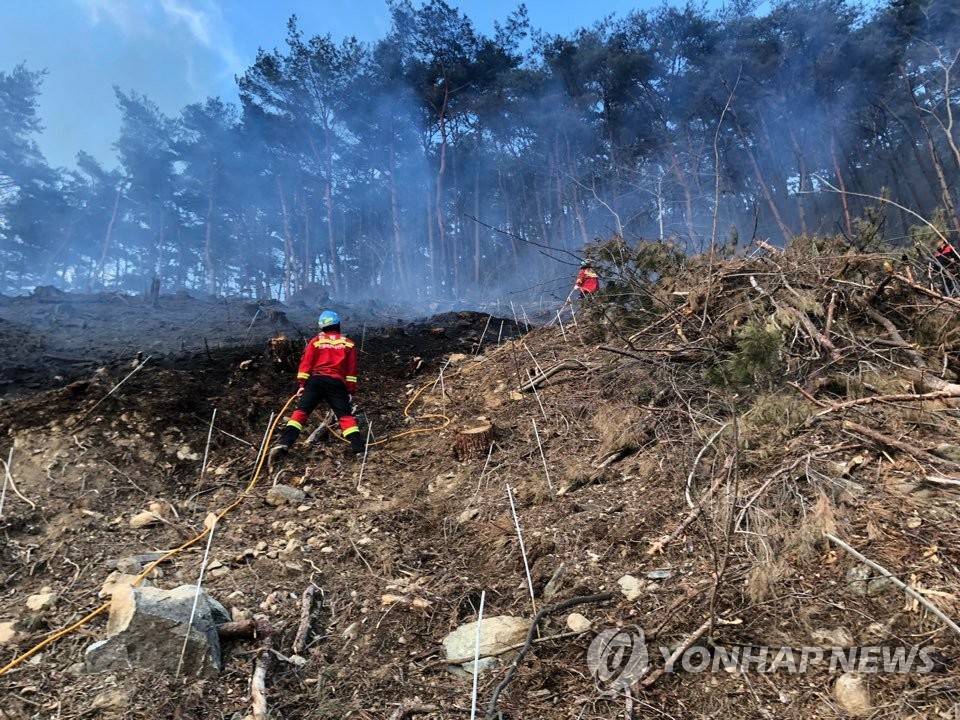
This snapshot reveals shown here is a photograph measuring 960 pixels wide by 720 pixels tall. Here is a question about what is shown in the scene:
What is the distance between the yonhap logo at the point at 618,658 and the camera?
2.62 meters

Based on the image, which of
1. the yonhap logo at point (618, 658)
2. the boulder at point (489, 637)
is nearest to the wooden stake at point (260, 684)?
the boulder at point (489, 637)

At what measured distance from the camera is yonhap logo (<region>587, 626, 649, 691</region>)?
2.62 metres

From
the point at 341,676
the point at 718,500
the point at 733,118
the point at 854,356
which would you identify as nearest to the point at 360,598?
the point at 341,676

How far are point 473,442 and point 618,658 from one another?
2.73m

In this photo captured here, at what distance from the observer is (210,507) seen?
4.62 metres

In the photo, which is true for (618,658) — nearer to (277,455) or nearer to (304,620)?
(304,620)

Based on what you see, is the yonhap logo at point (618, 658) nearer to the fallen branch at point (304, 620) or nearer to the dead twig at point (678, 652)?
the dead twig at point (678, 652)

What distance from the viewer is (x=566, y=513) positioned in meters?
3.99

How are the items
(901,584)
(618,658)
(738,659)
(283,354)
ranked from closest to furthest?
(901,584) → (738,659) → (618,658) → (283,354)

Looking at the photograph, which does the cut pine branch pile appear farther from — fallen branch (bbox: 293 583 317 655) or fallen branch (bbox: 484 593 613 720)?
fallen branch (bbox: 293 583 317 655)

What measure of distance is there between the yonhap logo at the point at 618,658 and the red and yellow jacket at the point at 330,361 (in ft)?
12.6

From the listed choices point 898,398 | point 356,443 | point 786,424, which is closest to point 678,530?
point 786,424

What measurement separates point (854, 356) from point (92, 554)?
19.4ft

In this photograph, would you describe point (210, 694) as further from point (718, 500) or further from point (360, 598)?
point (718, 500)
